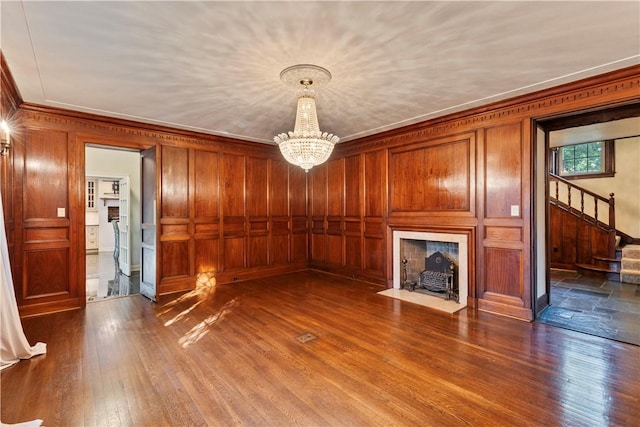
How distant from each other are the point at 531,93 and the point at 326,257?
4.41 metres

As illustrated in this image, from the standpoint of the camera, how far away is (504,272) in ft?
12.9

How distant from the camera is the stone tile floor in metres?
3.33

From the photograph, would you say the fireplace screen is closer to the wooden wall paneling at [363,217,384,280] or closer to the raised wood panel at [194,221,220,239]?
the wooden wall paneling at [363,217,384,280]

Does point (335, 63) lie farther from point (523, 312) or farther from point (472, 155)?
point (523, 312)

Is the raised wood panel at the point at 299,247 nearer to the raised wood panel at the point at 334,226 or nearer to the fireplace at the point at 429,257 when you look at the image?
the raised wood panel at the point at 334,226

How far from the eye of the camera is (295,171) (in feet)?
21.6

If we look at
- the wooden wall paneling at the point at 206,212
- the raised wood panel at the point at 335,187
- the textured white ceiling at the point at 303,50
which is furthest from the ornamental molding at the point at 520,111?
the wooden wall paneling at the point at 206,212

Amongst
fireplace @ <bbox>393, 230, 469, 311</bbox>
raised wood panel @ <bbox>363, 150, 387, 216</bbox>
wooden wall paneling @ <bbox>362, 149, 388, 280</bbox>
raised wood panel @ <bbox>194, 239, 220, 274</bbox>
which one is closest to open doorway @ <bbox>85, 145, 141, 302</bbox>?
raised wood panel @ <bbox>194, 239, 220, 274</bbox>

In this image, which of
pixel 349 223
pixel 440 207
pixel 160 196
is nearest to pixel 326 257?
pixel 349 223

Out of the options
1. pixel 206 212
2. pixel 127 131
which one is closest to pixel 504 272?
pixel 206 212

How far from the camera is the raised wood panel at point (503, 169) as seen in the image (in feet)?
12.4

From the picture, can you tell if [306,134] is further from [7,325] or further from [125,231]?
[125,231]

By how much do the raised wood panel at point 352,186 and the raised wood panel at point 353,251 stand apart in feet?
1.64

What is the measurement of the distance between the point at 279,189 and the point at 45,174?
3617mm
